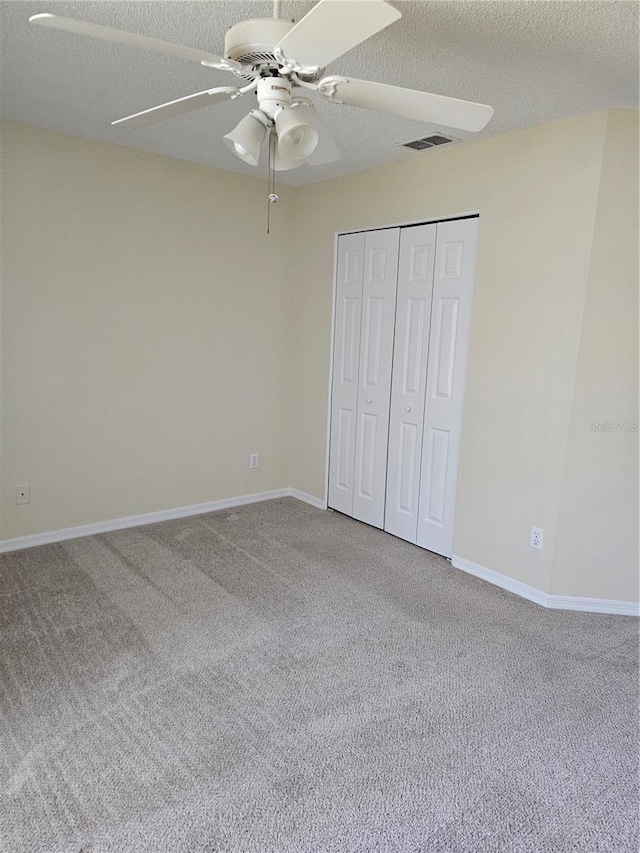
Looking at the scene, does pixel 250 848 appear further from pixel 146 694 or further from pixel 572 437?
pixel 572 437

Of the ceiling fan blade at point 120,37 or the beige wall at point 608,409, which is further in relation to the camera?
the beige wall at point 608,409

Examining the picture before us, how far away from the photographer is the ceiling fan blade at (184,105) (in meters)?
1.72

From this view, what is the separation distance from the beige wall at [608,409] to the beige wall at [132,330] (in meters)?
2.38

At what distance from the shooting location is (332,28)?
4.35 ft

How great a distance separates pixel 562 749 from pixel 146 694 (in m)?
1.53

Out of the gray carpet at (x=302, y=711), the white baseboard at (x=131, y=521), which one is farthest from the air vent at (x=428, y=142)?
the white baseboard at (x=131, y=521)

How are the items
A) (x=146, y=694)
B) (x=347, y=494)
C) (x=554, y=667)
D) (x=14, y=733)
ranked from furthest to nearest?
(x=347, y=494)
(x=554, y=667)
(x=146, y=694)
(x=14, y=733)

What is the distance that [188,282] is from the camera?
399cm

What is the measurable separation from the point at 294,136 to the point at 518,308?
5.67 feet

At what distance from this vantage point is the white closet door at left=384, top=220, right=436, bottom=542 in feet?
11.8

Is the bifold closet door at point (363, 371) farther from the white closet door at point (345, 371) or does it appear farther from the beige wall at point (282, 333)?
the beige wall at point (282, 333)

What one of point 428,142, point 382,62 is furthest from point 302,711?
point 428,142

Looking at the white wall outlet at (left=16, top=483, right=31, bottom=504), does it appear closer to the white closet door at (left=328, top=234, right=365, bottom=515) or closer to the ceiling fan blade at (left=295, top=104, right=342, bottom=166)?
the white closet door at (left=328, top=234, right=365, bottom=515)

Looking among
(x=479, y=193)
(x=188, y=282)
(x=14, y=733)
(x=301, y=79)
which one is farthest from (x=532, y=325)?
(x=14, y=733)
